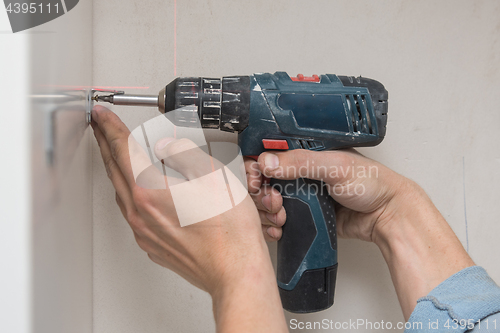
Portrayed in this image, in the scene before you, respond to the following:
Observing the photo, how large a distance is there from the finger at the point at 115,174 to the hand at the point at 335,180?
0.76 feet

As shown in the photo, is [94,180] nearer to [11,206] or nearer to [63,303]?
[63,303]

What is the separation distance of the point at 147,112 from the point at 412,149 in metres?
0.64

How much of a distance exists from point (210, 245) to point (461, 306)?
439 mm

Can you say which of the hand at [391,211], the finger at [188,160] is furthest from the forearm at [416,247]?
the finger at [188,160]

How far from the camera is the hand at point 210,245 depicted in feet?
1.53

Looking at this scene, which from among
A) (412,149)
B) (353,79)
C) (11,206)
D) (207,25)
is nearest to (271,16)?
(207,25)

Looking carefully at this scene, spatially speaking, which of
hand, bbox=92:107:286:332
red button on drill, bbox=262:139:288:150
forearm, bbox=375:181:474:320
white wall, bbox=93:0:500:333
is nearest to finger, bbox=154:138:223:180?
hand, bbox=92:107:286:332

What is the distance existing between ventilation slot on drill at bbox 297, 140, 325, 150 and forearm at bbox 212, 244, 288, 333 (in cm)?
23

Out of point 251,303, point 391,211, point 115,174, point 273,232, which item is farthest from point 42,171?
point 391,211

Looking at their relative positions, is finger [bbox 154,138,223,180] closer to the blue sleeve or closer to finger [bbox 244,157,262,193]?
finger [bbox 244,157,262,193]

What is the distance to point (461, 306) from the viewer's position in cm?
58

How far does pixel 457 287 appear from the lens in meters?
0.62

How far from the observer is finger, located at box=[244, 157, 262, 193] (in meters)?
0.68

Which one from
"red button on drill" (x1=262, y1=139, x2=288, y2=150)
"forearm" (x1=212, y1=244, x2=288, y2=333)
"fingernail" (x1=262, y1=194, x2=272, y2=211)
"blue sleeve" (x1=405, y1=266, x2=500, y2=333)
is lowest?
"blue sleeve" (x1=405, y1=266, x2=500, y2=333)
